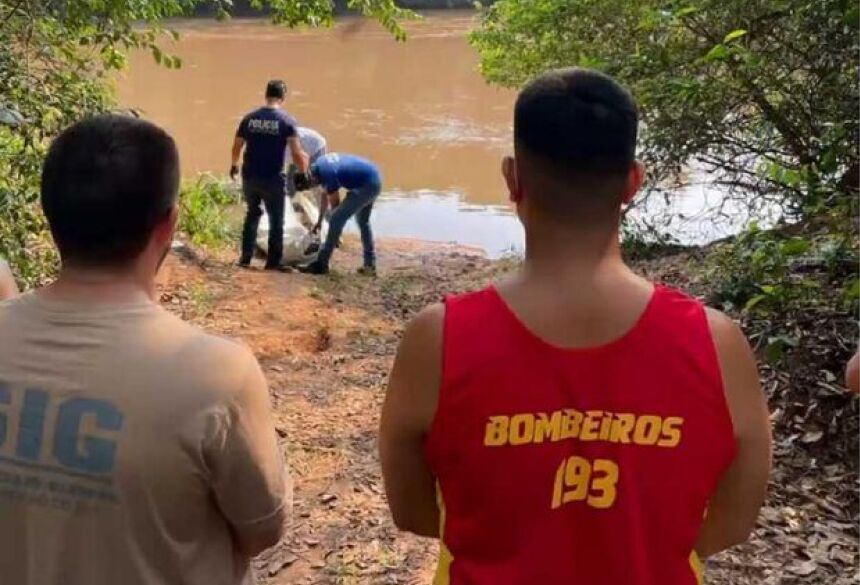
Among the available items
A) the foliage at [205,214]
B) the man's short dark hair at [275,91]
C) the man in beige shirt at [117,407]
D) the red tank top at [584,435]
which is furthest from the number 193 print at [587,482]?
the foliage at [205,214]

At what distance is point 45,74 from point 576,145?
16.9ft

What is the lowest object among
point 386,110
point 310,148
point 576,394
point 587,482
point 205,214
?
point 386,110

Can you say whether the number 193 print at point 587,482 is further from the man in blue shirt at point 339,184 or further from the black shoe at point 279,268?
the man in blue shirt at point 339,184

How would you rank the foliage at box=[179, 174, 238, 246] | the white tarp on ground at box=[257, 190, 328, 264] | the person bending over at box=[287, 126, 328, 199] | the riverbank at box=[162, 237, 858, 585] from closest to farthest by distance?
1. the riverbank at box=[162, 237, 858, 585]
2. the person bending over at box=[287, 126, 328, 199]
3. the white tarp on ground at box=[257, 190, 328, 264]
4. the foliage at box=[179, 174, 238, 246]

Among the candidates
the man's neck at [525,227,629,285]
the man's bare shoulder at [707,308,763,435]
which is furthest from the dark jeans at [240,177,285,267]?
the man's bare shoulder at [707,308,763,435]

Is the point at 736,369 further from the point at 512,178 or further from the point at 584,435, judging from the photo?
the point at 512,178

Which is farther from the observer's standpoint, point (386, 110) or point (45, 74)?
point (386, 110)

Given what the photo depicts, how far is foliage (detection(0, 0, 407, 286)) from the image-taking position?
5543 mm

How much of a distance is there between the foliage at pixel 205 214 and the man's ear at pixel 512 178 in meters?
8.84

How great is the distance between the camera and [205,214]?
11.1 m

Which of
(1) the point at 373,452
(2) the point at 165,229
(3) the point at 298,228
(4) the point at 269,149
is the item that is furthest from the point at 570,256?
(3) the point at 298,228

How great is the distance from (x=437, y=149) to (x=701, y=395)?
16979 mm

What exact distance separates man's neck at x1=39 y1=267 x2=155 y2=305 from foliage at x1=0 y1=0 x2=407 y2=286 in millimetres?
3612

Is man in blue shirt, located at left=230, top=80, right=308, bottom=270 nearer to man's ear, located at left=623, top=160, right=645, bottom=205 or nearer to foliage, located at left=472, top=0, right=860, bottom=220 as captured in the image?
foliage, located at left=472, top=0, right=860, bottom=220
